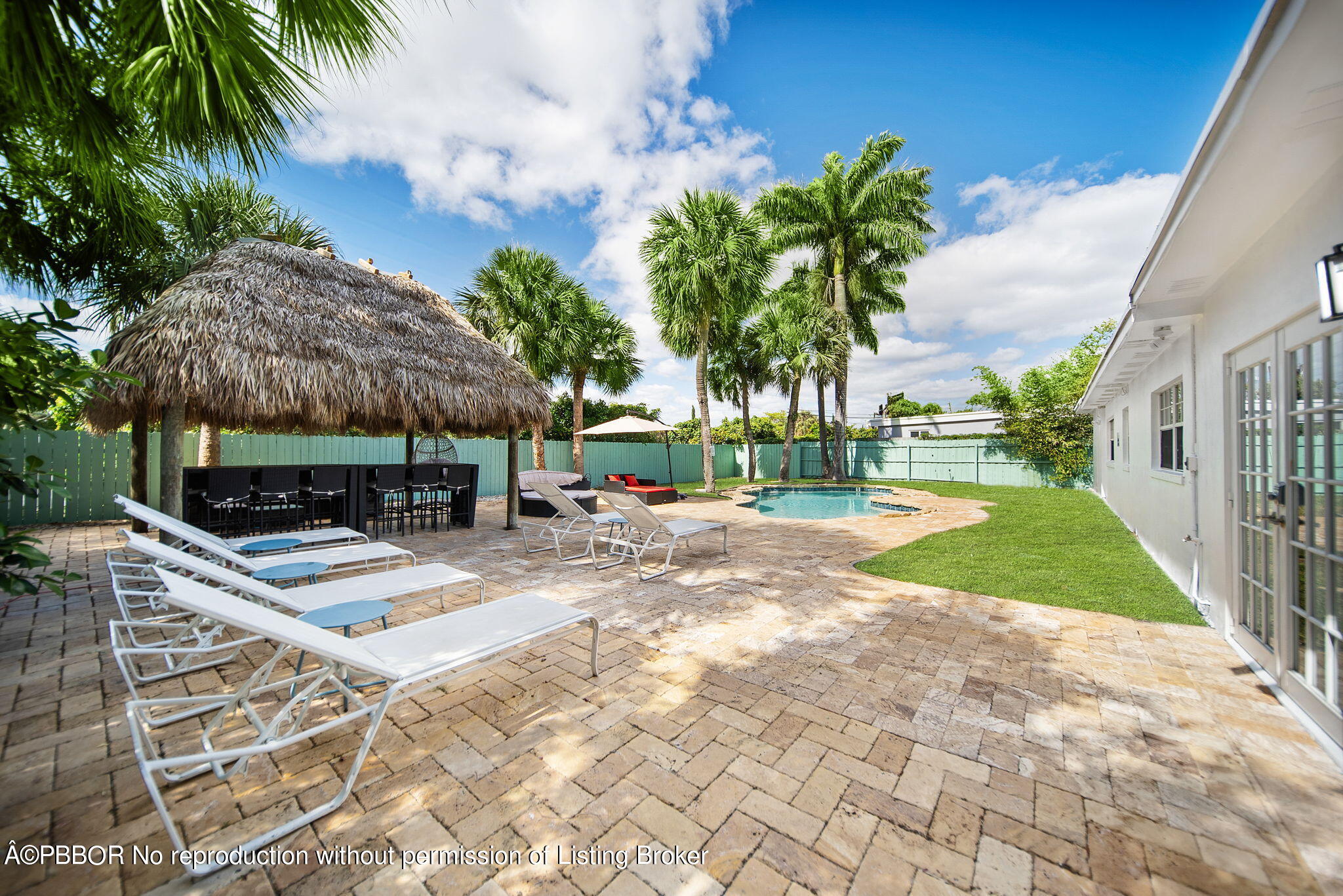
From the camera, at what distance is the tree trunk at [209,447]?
1049cm

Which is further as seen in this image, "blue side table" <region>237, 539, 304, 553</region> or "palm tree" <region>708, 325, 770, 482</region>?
"palm tree" <region>708, 325, 770, 482</region>

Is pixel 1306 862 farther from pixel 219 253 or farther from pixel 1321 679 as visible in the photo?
pixel 219 253

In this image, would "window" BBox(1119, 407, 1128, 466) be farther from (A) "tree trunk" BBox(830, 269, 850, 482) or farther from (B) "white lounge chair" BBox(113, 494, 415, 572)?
(B) "white lounge chair" BBox(113, 494, 415, 572)

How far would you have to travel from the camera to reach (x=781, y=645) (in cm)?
342

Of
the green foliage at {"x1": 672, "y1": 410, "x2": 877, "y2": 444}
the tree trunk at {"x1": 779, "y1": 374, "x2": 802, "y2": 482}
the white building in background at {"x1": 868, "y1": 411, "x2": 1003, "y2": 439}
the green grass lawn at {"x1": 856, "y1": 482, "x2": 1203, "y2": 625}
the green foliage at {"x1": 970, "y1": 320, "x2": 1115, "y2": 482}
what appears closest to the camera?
the green grass lawn at {"x1": 856, "y1": 482, "x2": 1203, "y2": 625}

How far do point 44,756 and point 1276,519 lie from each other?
632 cm

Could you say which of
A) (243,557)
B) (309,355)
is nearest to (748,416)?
(309,355)

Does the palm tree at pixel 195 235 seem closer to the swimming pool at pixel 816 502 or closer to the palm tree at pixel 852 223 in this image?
the swimming pool at pixel 816 502

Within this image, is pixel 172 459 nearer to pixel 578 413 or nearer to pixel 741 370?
pixel 578 413

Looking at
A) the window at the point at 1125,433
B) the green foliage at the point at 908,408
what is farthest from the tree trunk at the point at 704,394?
the green foliage at the point at 908,408

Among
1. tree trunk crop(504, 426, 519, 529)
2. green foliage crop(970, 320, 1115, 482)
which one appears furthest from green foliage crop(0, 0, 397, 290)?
green foliage crop(970, 320, 1115, 482)

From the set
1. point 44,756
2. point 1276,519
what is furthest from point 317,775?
point 1276,519

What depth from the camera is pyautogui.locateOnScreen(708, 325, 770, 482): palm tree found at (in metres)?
21.0

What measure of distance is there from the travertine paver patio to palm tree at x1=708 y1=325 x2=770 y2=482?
18.2 meters
